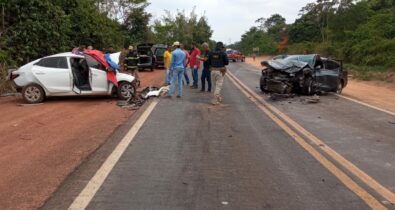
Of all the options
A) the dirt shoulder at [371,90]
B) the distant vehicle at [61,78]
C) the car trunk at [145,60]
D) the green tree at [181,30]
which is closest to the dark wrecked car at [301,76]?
the dirt shoulder at [371,90]

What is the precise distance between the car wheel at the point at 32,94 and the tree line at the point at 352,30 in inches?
966

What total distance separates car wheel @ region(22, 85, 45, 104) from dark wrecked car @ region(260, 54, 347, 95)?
24.9ft

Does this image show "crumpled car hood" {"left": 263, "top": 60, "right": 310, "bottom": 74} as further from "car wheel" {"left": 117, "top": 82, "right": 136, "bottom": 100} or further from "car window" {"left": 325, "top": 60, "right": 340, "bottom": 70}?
"car wheel" {"left": 117, "top": 82, "right": 136, "bottom": 100}

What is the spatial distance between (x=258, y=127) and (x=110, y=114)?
391 centimetres

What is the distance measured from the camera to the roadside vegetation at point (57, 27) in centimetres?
1970

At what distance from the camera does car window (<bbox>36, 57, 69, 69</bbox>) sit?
1480 centimetres

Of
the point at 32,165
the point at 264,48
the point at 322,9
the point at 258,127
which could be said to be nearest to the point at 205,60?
the point at 258,127

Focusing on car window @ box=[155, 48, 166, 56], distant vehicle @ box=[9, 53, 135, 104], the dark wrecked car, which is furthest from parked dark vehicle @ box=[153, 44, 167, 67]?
distant vehicle @ box=[9, 53, 135, 104]

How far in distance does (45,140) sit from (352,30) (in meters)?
46.2

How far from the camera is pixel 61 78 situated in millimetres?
14766

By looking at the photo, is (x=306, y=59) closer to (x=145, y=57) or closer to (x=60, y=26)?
(x=60, y=26)

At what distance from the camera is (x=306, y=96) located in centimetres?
1733

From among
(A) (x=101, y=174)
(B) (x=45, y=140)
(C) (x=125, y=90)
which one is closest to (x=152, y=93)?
(C) (x=125, y=90)

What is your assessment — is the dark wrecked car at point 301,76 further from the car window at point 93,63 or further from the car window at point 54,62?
the car window at point 54,62
